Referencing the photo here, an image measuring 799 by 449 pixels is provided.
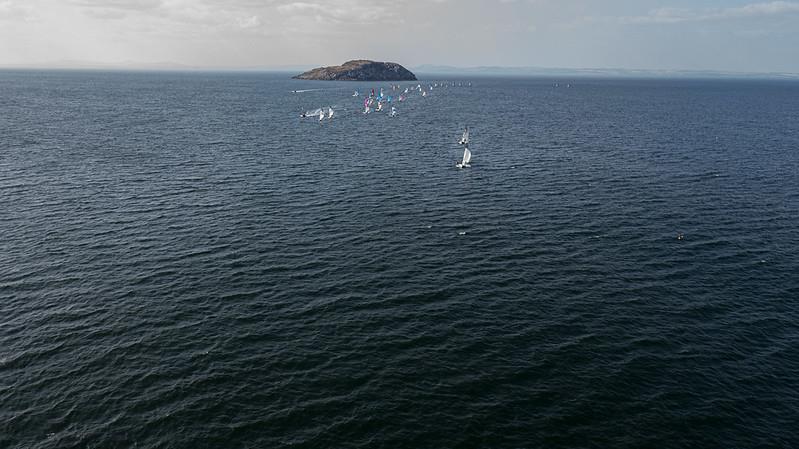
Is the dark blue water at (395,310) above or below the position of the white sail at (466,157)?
below

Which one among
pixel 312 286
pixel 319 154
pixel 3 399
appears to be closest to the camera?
pixel 3 399

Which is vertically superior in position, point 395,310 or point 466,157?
point 466,157

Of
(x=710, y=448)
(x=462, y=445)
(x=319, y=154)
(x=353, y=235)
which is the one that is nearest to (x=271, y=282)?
(x=353, y=235)

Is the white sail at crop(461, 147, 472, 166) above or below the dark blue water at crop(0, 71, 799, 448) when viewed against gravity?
above

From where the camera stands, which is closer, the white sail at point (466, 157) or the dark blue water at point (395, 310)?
the dark blue water at point (395, 310)

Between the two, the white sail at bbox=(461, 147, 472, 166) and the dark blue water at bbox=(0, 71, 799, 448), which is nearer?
the dark blue water at bbox=(0, 71, 799, 448)

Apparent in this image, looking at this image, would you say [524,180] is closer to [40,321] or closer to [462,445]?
[462,445]

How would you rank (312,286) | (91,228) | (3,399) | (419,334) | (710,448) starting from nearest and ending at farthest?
(710,448)
(3,399)
(419,334)
(312,286)
(91,228)

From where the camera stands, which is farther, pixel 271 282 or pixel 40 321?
pixel 271 282
